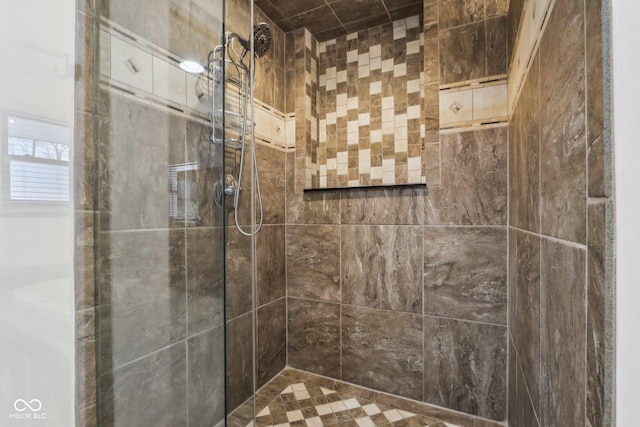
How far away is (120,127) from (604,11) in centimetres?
112

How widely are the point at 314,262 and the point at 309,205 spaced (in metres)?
0.39

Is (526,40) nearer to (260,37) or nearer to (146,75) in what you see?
(260,37)

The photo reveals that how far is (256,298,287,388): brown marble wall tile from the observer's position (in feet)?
6.06

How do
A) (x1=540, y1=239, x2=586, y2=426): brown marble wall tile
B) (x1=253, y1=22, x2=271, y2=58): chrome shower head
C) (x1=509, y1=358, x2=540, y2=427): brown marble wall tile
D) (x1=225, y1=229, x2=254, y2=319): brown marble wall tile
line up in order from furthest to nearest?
(x1=253, y1=22, x2=271, y2=58): chrome shower head, (x1=225, y1=229, x2=254, y2=319): brown marble wall tile, (x1=509, y1=358, x2=540, y2=427): brown marble wall tile, (x1=540, y1=239, x2=586, y2=426): brown marble wall tile

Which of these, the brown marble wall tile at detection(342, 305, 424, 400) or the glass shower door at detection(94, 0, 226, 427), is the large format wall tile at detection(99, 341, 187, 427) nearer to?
the glass shower door at detection(94, 0, 226, 427)

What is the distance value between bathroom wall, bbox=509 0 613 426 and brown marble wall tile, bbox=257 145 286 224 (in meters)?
1.38

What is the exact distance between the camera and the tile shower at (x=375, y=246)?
677mm

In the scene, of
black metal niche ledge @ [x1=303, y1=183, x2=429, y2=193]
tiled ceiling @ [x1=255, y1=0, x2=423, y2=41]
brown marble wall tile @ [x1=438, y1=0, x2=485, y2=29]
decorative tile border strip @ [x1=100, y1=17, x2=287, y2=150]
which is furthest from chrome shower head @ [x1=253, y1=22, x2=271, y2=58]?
brown marble wall tile @ [x1=438, y1=0, x2=485, y2=29]

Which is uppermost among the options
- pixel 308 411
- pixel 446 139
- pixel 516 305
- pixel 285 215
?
pixel 446 139

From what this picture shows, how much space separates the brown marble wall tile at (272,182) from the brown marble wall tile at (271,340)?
598mm
